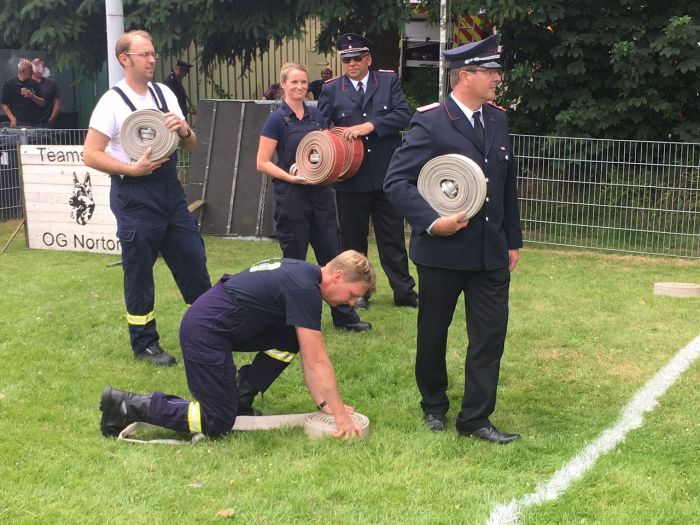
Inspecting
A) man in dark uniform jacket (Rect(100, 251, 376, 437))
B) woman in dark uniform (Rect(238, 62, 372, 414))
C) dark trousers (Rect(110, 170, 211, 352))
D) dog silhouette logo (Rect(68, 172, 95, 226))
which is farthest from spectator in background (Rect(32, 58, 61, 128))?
man in dark uniform jacket (Rect(100, 251, 376, 437))

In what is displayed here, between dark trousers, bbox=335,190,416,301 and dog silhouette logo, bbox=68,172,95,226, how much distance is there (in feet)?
12.7

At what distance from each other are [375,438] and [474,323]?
0.78m

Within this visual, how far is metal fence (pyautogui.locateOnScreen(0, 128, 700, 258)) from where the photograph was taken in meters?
9.89

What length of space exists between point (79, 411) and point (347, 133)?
303 centimetres

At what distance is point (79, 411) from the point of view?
16.3 feet

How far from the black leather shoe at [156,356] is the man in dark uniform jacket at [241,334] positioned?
1.30m

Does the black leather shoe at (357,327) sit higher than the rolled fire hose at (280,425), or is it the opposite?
the black leather shoe at (357,327)

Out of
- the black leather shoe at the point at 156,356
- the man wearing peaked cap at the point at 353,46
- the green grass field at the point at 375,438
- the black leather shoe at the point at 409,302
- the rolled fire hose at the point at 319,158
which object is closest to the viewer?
the green grass field at the point at 375,438

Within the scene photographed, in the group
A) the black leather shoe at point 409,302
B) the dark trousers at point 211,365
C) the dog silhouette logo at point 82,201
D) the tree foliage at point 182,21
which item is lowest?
the black leather shoe at point 409,302

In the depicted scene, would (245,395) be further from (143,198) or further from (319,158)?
(319,158)

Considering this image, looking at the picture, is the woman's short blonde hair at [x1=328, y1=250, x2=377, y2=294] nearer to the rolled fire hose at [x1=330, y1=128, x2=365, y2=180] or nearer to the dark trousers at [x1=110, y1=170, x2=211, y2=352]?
the dark trousers at [x1=110, y1=170, x2=211, y2=352]

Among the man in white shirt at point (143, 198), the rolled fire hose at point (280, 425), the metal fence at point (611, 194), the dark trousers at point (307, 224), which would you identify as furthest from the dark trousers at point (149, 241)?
the metal fence at point (611, 194)

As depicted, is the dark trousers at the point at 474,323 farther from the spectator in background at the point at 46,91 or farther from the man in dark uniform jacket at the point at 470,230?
the spectator in background at the point at 46,91

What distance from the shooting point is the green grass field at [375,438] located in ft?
12.5
